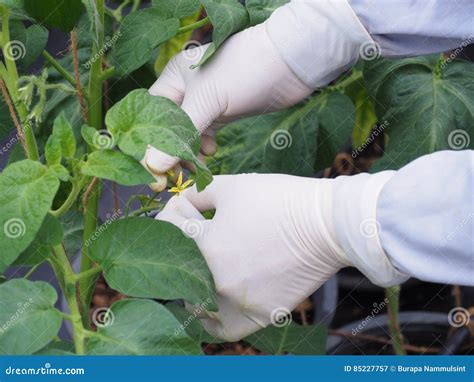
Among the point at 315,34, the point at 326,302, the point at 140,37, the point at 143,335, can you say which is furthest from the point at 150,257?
the point at 326,302

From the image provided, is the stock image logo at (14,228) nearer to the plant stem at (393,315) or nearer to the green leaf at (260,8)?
the green leaf at (260,8)

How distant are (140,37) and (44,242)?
0.97 ft

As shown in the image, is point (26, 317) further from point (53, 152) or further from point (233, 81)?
point (233, 81)

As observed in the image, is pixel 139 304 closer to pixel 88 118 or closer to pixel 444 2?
pixel 88 118

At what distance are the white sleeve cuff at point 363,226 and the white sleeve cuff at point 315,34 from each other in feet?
0.70

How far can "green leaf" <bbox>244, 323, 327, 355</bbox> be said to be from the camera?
114 cm

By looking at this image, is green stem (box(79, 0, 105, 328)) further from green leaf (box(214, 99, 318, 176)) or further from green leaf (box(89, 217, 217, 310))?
green leaf (box(214, 99, 318, 176))

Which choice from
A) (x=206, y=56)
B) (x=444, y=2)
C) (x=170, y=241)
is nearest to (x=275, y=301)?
(x=170, y=241)

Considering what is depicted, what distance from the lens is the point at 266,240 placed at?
0.94 m

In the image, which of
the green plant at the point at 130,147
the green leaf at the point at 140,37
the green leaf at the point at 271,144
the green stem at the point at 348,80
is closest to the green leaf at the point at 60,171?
the green plant at the point at 130,147

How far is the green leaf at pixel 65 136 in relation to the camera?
79 cm

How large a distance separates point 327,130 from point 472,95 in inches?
8.2

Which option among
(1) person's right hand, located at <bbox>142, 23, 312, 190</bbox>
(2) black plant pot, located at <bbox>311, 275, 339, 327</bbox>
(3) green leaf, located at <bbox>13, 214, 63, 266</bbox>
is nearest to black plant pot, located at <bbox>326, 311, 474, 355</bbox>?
(2) black plant pot, located at <bbox>311, 275, 339, 327</bbox>

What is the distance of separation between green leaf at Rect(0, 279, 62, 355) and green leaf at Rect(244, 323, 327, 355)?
43cm
